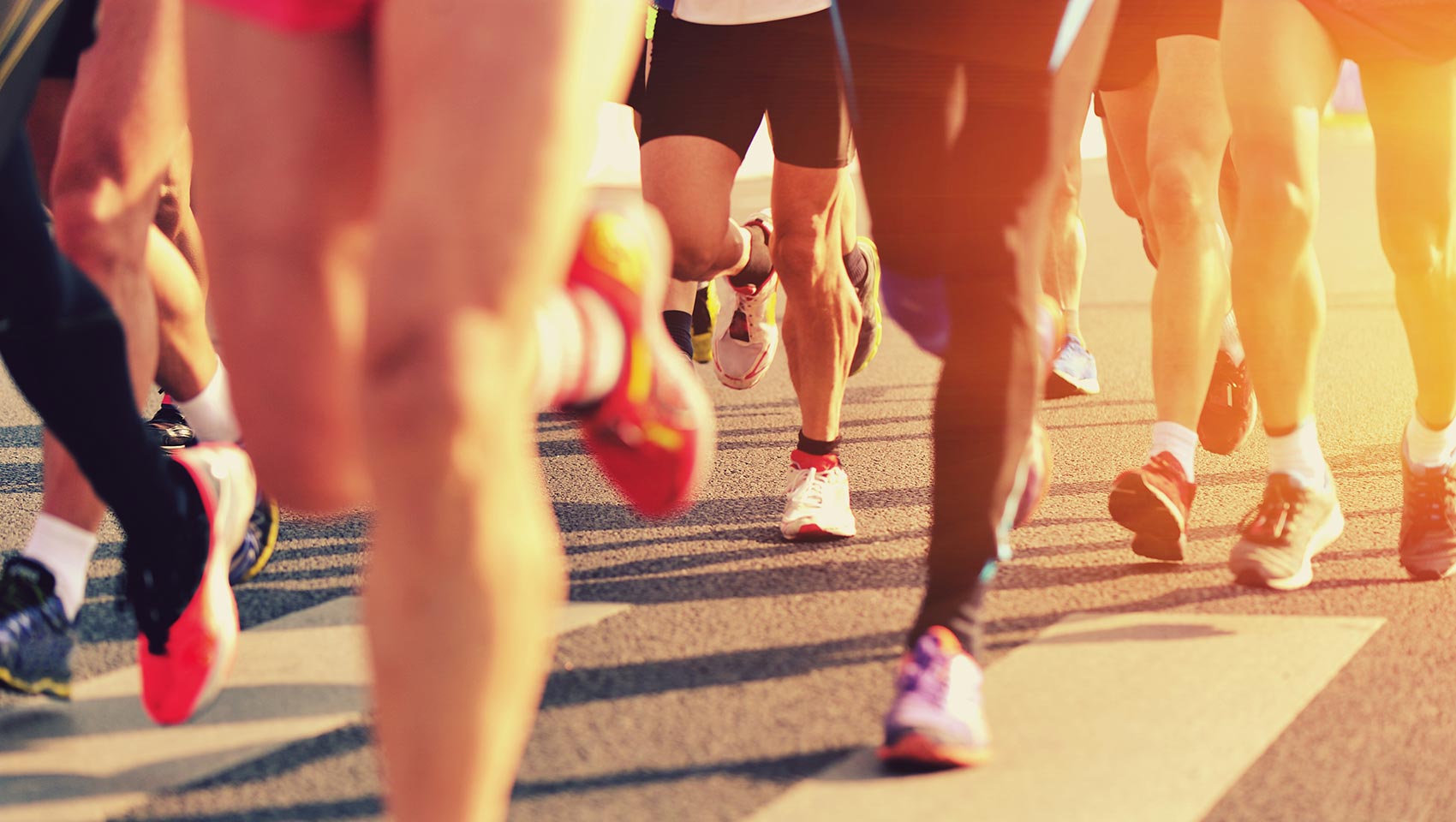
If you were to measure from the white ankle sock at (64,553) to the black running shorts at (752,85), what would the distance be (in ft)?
6.05

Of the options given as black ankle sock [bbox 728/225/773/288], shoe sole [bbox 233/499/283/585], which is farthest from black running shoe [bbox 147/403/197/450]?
black ankle sock [bbox 728/225/773/288]

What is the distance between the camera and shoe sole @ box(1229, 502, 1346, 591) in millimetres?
3490

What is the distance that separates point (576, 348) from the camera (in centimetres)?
225

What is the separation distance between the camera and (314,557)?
156 inches

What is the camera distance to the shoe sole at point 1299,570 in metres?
3.49

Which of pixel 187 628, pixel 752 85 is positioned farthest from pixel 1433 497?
pixel 187 628

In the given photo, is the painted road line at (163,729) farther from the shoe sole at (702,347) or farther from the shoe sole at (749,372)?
Result: the shoe sole at (702,347)

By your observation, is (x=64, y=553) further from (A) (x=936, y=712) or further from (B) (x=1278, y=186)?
(B) (x=1278, y=186)

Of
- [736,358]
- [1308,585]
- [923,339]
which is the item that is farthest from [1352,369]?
[923,339]

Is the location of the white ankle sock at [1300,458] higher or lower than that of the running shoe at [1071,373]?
higher

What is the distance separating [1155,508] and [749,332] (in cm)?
217

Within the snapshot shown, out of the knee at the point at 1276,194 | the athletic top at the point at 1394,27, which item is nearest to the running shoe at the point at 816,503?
the knee at the point at 1276,194

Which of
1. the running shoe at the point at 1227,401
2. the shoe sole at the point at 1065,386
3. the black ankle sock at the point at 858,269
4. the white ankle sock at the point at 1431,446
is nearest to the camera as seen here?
the white ankle sock at the point at 1431,446

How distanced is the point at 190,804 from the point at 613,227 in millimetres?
1063
